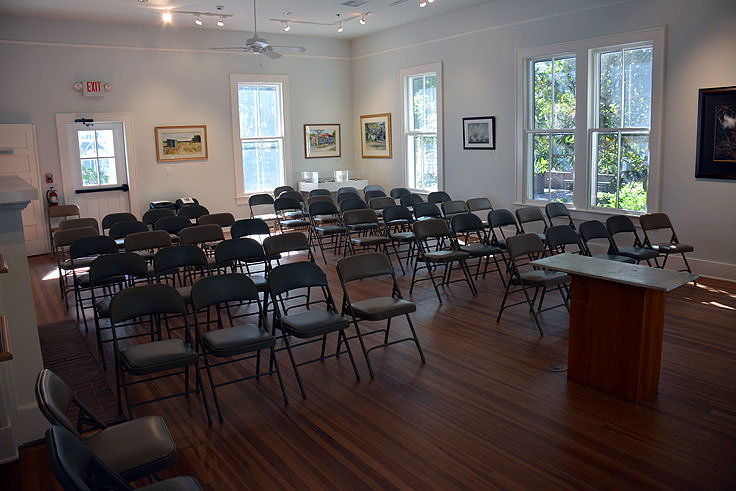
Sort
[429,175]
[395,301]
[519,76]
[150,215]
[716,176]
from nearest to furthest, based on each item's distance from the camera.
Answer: [395,301], [716,176], [150,215], [519,76], [429,175]

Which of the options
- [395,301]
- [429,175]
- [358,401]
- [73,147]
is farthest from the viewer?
[429,175]

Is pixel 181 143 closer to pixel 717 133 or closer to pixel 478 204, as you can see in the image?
pixel 478 204

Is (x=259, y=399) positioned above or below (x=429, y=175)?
below

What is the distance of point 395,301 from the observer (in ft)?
16.3

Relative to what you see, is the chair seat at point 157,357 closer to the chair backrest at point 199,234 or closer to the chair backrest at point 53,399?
the chair backrest at point 53,399

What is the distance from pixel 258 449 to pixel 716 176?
20.4 feet

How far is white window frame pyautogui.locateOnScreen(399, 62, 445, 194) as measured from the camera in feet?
36.0

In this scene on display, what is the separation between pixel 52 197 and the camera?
10195 millimetres

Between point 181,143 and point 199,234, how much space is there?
5144 millimetres

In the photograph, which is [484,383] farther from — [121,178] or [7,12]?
[7,12]

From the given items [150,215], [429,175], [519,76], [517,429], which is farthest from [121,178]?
[517,429]

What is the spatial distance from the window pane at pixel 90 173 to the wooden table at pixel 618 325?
8913 millimetres

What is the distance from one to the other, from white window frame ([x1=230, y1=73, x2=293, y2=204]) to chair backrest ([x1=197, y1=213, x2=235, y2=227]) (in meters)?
3.96

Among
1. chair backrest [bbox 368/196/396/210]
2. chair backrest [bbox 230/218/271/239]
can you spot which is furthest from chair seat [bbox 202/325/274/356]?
chair backrest [bbox 368/196/396/210]
